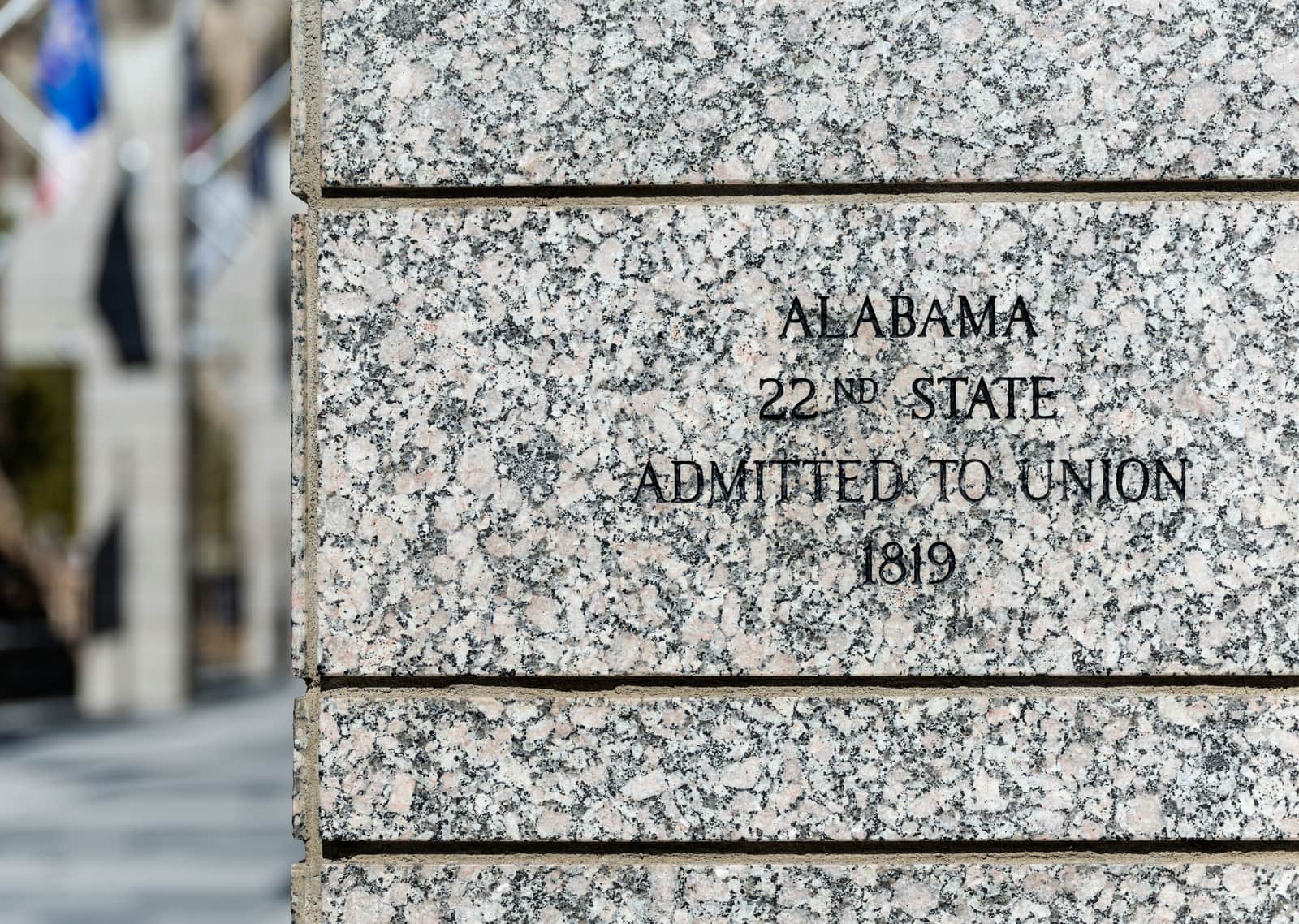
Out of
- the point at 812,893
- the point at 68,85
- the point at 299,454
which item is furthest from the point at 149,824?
the point at 812,893

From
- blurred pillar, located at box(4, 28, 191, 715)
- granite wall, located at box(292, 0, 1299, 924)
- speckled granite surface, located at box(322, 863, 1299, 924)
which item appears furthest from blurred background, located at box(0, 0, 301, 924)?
granite wall, located at box(292, 0, 1299, 924)

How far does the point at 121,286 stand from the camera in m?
17.6

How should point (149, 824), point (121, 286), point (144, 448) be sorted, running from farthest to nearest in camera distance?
point (144, 448), point (121, 286), point (149, 824)

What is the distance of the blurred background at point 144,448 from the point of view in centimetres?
1286

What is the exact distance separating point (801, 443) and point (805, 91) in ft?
2.40

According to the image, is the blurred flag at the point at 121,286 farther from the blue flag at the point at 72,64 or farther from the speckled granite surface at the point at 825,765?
the speckled granite surface at the point at 825,765

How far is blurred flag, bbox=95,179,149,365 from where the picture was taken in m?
17.6

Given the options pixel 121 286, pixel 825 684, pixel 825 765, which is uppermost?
pixel 121 286

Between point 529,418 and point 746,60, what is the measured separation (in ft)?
2.85

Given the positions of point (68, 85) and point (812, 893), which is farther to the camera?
point (68, 85)

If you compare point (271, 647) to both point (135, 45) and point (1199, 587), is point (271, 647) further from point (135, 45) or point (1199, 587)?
point (1199, 587)

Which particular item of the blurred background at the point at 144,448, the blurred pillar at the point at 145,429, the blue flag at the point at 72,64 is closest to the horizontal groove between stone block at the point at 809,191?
the blurred background at the point at 144,448

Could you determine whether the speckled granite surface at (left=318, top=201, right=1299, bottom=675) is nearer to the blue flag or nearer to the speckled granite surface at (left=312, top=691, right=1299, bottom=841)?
the speckled granite surface at (left=312, top=691, right=1299, bottom=841)

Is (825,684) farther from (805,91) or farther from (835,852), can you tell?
(805,91)
